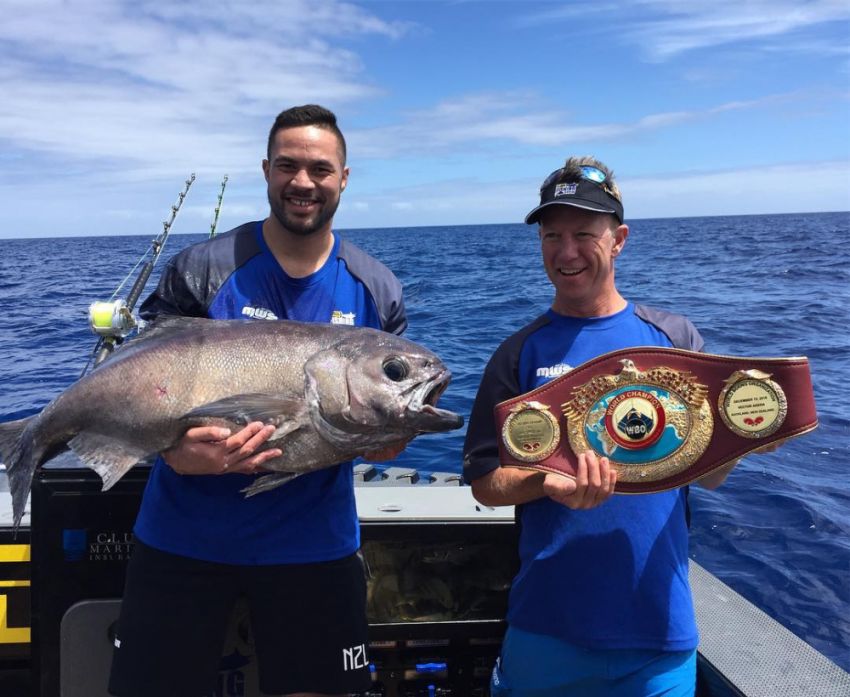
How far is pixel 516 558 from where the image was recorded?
383cm

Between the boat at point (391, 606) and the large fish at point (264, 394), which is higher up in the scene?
the large fish at point (264, 394)

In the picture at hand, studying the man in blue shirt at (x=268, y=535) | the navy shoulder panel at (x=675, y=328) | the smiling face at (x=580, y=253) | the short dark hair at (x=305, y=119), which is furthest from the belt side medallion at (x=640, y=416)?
the short dark hair at (x=305, y=119)

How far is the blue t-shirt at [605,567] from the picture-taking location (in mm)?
2467

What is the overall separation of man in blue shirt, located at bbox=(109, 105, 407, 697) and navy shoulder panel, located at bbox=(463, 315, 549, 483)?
328 millimetres

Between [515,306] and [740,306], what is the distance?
6078 millimetres

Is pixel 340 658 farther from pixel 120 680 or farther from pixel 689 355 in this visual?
pixel 689 355

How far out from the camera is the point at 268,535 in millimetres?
2783

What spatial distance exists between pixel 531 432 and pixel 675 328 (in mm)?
776

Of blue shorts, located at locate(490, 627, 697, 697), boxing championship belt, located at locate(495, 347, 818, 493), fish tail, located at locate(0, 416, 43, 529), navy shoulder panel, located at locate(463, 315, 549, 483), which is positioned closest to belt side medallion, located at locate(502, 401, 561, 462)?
boxing championship belt, located at locate(495, 347, 818, 493)

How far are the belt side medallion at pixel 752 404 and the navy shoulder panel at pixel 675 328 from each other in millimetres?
287

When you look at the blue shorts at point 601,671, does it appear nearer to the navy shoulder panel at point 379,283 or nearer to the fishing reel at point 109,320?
Answer: the navy shoulder panel at point 379,283

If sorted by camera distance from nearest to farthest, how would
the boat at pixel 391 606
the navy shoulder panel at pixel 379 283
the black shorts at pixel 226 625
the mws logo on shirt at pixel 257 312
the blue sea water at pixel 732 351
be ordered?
the black shorts at pixel 226 625 < the mws logo on shirt at pixel 257 312 < the navy shoulder panel at pixel 379 283 < the boat at pixel 391 606 < the blue sea water at pixel 732 351

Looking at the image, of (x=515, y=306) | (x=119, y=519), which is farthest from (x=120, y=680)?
(x=515, y=306)

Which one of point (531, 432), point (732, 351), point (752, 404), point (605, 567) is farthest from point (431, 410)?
point (732, 351)
